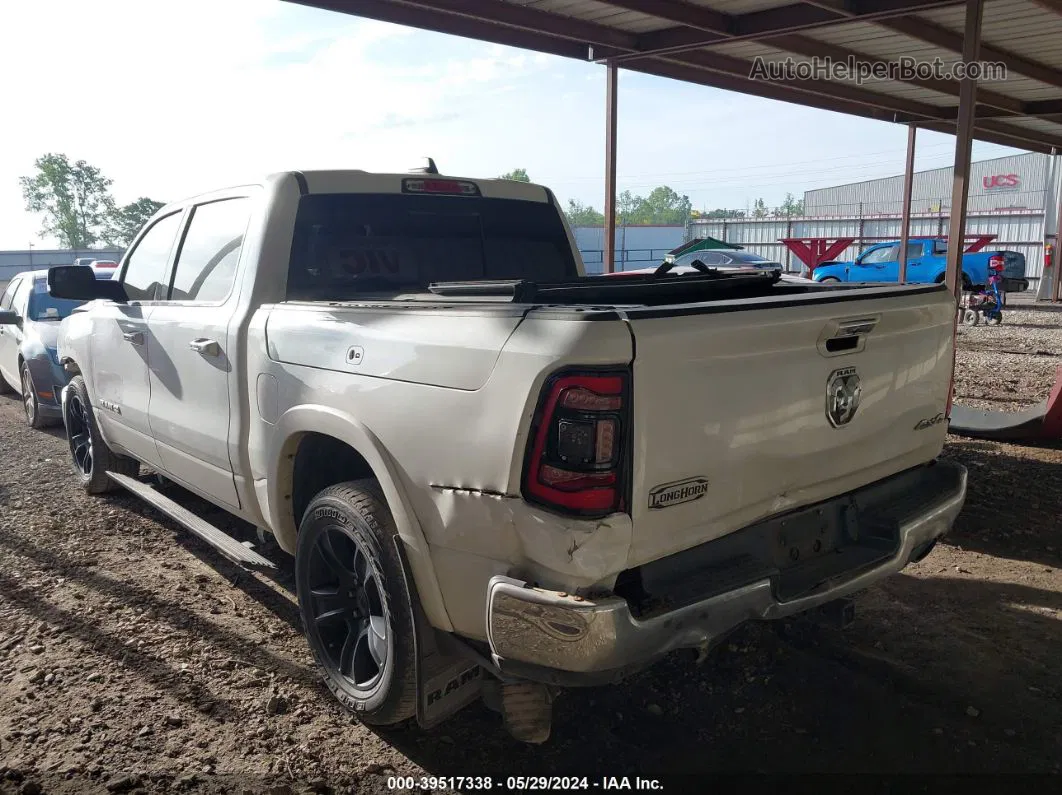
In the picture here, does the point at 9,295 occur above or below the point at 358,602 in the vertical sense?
above

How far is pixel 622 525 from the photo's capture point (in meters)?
2.17

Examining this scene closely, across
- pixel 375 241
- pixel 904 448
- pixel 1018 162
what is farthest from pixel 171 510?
pixel 1018 162

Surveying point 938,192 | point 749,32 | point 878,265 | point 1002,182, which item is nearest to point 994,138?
point 878,265

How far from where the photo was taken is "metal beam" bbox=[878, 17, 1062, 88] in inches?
413

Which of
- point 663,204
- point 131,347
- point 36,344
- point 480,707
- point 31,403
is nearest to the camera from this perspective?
point 480,707

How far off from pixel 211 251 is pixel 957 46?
446 inches

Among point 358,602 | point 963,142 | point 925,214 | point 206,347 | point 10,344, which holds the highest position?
point 925,214

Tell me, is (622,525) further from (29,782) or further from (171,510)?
(171,510)

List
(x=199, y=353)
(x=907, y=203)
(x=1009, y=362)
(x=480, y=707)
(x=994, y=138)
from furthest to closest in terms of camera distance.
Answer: (x=994, y=138) < (x=907, y=203) < (x=1009, y=362) < (x=199, y=353) < (x=480, y=707)

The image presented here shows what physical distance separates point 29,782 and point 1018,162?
203 ft

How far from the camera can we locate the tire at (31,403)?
327 inches

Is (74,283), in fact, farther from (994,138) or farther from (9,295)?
(994,138)

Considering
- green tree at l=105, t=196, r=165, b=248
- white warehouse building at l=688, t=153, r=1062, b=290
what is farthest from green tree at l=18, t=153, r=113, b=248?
white warehouse building at l=688, t=153, r=1062, b=290

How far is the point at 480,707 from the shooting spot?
325 centimetres
